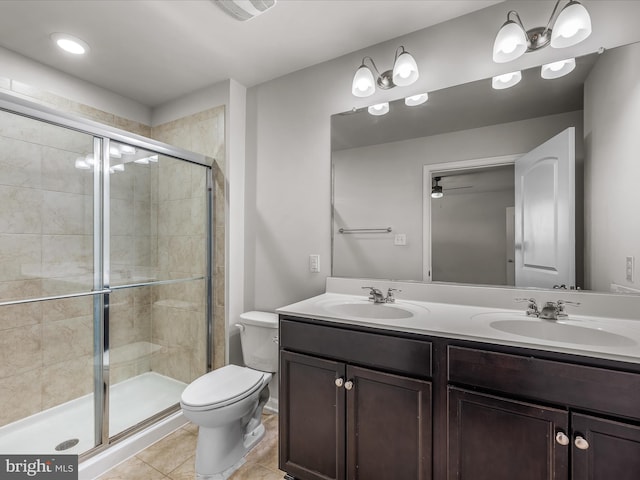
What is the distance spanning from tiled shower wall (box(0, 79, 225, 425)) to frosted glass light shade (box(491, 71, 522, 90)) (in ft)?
5.93

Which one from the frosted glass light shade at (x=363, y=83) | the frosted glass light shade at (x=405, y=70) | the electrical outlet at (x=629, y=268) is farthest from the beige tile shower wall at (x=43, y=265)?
the electrical outlet at (x=629, y=268)

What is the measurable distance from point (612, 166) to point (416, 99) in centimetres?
98

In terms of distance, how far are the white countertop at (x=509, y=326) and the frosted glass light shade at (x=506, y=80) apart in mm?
1119

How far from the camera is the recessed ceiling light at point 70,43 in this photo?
5.99 ft

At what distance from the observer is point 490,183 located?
5.30ft

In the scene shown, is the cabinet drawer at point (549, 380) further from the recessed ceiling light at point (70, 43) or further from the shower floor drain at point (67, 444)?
the recessed ceiling light at point (70, 43)

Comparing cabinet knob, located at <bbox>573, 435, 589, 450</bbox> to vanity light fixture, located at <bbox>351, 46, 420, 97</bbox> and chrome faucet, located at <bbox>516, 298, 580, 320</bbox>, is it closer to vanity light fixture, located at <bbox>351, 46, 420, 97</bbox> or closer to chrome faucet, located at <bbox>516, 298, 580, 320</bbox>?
chrome faucet, located at <bbox>516, 298, 580, 320</bbox>

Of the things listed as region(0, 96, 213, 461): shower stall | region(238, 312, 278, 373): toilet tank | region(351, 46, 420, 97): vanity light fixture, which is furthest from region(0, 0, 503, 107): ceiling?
region(238, 312, 278, 373): toilet tank

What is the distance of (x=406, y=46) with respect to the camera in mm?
1829

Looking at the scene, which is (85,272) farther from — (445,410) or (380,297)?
(445,410)

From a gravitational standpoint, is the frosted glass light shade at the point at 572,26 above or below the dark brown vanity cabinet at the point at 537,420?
above

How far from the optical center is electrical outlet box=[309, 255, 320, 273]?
6.90ft

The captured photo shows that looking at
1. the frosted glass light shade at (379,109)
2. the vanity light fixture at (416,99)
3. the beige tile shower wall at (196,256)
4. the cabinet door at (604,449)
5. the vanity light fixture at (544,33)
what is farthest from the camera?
the beige tile shower wall at (196,256)

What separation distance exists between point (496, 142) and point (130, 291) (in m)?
2.45
